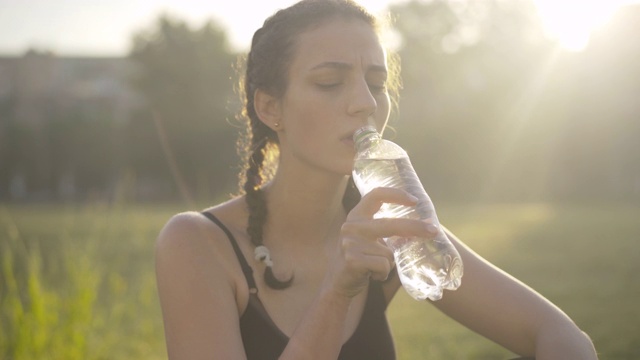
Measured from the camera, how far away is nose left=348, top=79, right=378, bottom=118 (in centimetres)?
305

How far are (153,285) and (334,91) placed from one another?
8452mm

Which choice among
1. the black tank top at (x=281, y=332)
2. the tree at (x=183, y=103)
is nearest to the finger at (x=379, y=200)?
the black tank top at (x=281, y=332)

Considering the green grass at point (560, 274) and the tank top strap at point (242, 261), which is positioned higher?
the tank top strap at point (242, 261)

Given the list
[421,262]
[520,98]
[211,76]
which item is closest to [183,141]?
[211,76]

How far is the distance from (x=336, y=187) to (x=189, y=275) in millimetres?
762

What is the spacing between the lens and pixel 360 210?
2.41m

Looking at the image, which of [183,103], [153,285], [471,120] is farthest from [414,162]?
[153,285]

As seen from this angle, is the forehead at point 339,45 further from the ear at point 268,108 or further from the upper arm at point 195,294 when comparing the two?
the upper arm at point 195,294

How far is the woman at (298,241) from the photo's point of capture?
3057 millimetres

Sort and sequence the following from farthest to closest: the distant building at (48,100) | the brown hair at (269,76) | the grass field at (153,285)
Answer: the distant building at (48,100)
the grass field at (153,285)
the brown hair at (269,76)

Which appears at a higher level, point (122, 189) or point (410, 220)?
point (410, 220)

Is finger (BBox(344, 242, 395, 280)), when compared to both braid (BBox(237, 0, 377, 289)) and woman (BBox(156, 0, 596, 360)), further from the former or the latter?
braid (BBox(237, 0, 377, 289))

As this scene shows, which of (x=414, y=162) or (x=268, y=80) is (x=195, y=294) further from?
(x=414, y=162)

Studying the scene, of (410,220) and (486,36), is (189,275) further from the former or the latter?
(486,36)
